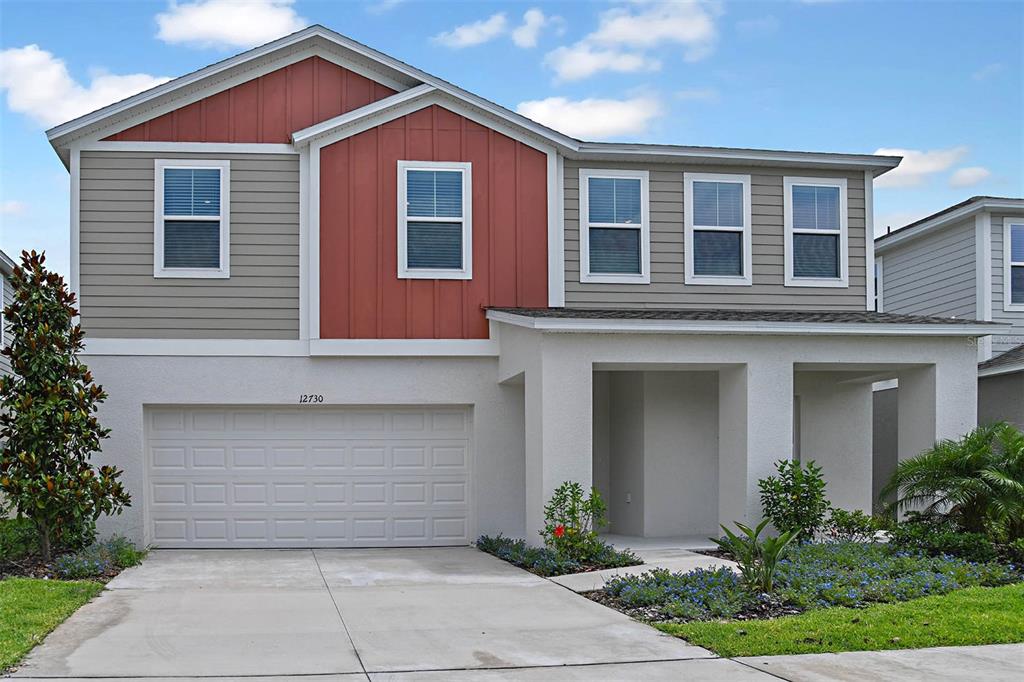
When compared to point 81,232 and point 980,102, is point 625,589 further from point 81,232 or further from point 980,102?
point 980,102

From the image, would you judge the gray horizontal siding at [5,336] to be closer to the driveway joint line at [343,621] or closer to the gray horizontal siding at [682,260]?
the driveway joint line at [343,621]

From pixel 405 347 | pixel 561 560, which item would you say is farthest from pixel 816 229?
pixel 561 560

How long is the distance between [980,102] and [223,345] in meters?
13.2

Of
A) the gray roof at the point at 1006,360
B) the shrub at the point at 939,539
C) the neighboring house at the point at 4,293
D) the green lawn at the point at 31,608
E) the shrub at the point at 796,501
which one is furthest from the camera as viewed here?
the neighboring house at the point at 4,293

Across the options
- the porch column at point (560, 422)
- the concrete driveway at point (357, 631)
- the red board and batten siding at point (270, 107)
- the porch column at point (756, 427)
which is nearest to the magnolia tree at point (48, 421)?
the concrete driveway at point (357, 631)

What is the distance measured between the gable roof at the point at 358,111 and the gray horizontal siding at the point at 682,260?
28 centimetres

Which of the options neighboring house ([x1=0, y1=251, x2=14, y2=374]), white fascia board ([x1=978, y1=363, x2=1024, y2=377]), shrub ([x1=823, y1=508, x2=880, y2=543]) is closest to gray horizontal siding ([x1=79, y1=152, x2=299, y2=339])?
neighboring house ([x1=0, y1=251, x2=14, y2=374])

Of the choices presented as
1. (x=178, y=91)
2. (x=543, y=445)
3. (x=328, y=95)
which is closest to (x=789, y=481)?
(x=543, y=445)

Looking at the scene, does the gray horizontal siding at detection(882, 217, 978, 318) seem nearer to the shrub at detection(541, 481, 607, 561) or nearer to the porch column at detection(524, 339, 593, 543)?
the porch column at detection(524, 339, 593, 543)

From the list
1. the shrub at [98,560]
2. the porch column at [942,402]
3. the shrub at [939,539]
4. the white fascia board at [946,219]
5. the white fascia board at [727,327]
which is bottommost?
the shrub at [98,560]

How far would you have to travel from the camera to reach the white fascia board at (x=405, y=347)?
16031mm

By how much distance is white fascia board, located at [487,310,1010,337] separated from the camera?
1390cm

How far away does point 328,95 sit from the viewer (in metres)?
16.6

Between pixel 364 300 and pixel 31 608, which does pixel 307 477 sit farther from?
pixel 31 608
